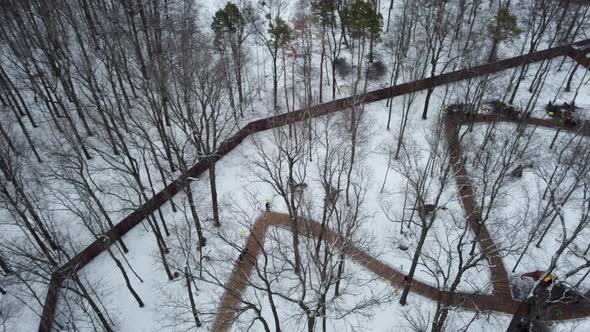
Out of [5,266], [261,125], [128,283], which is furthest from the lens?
[261,125]

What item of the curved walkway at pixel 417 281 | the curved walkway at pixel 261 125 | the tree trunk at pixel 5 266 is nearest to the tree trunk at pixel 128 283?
the curved walkway at pixel 261 125

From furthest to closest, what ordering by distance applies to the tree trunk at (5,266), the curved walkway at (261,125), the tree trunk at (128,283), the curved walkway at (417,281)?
the tree trunk at (5,266), the curved walkway at (261,125), the curved walkway at (417,281), the tree trunk at (128,283)

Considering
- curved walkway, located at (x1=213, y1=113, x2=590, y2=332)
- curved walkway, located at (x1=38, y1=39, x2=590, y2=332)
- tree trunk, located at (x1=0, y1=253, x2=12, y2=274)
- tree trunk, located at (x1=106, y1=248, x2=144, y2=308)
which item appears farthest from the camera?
tree trunk, located at (x1=0, y1=253, x2=12, y2=274)

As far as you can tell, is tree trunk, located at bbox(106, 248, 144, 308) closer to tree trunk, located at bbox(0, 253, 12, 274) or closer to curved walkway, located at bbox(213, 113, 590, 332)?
curved walkway, located at bbox(213, 113, 590, 332)

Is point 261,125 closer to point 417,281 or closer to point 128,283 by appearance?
point 128,283

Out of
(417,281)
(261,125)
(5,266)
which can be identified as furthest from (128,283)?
(417,281)

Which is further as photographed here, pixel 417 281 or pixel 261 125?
pixel 261 125

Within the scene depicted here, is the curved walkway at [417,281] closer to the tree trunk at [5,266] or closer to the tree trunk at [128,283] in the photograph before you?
the tree trunk at [128,283]

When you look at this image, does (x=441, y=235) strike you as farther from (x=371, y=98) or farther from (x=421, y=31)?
(x=421, y=31)

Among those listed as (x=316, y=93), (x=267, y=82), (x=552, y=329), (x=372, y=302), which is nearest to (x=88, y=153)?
(x=267, y=82)

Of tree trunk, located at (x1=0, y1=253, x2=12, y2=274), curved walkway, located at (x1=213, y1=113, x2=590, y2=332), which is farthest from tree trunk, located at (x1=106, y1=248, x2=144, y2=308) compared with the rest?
tree trunk, located at (x1=0, y1=253, x2=12, y2=274)

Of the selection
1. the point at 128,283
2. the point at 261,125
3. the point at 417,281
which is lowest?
the point at 128,283

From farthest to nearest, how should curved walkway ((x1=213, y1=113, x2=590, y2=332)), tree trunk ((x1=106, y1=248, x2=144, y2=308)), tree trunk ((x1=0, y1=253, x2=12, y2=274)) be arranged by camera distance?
tree trunk ((x1=0, y1=253, x2=12, y2=274)), curved walkway ((x1=213, y1=113, x2=590, y2=332)), tree trunk ((x1=106, y1=248, x2=144, y2=308))
